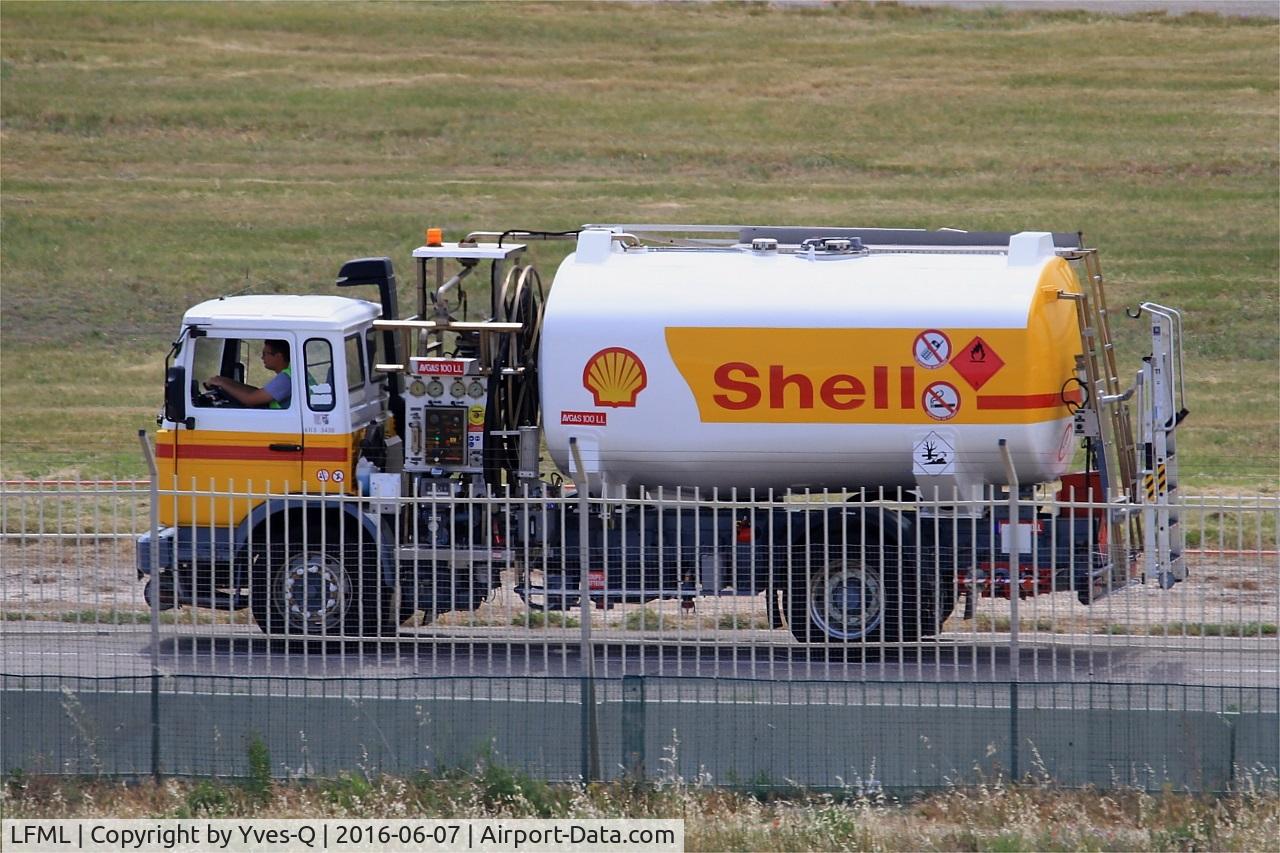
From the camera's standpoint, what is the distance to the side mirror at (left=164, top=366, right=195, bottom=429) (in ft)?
47.5

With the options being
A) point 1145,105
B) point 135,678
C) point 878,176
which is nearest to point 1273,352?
point 878,176

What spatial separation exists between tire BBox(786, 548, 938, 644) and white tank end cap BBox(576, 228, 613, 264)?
9.39 ft

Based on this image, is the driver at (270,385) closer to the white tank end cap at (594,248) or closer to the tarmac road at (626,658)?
the tarmac road at (626,658)

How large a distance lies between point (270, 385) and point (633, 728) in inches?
210

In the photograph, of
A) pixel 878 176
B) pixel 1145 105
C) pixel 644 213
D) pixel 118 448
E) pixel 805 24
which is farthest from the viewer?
pixel 805 24

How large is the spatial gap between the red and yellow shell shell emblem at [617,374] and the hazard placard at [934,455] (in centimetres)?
214

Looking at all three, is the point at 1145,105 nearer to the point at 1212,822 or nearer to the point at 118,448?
the point at 118,448

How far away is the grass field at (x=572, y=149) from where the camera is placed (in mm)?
31047

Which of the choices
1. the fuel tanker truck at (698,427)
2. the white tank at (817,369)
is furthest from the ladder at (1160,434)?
the white tank at (817,369)

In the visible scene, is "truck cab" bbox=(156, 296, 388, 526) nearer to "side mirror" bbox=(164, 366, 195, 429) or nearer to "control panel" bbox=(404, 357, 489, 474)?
"side mirror" bbox=(164, 366, 195, 429)

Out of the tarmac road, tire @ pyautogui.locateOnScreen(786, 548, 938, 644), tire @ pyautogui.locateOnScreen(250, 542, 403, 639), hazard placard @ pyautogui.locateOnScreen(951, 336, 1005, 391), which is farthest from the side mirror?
hazard placard @ pyautogui.locateOnScreen(951, 336, 1005, 391)

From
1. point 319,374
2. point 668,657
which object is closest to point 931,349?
point 668,657

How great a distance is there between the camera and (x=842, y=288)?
14.1 meters

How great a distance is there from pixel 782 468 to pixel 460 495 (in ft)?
8.65
